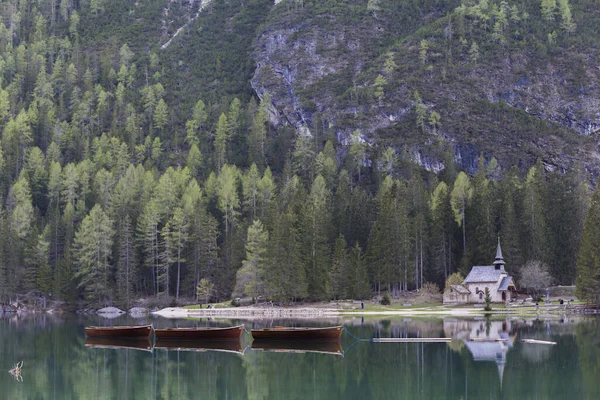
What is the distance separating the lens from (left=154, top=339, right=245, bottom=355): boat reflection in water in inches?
2529

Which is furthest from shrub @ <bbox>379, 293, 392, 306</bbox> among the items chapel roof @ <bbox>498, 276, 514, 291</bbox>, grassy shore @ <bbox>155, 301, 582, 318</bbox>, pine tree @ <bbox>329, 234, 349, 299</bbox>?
chapel roof @ <bbox>498, 276, 514, 291</bbox>

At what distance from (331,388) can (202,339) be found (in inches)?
1002

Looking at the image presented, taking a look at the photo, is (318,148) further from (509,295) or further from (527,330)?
(527,330)

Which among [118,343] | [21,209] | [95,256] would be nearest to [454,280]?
[118,343]

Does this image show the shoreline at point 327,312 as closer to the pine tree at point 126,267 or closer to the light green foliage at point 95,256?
the pine tree at point 126,267

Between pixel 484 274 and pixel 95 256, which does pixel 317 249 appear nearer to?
pixel 484 274

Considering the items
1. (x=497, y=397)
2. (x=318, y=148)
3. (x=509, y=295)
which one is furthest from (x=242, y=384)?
(x=318, y=148)

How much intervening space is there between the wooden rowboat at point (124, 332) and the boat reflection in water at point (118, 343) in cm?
42

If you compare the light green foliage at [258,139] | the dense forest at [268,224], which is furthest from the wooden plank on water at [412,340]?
the light green foliage at [258,139]

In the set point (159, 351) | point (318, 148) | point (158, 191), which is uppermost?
point (318, 148)

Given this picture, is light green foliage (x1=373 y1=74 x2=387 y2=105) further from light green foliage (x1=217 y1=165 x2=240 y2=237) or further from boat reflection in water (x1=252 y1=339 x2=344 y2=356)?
boat reflection in water (x1=252 y1=339 x2=344 y2=356)

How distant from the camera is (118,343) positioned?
2795 inches

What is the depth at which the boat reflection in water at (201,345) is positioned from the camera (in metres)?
64.2

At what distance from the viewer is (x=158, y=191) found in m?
144
